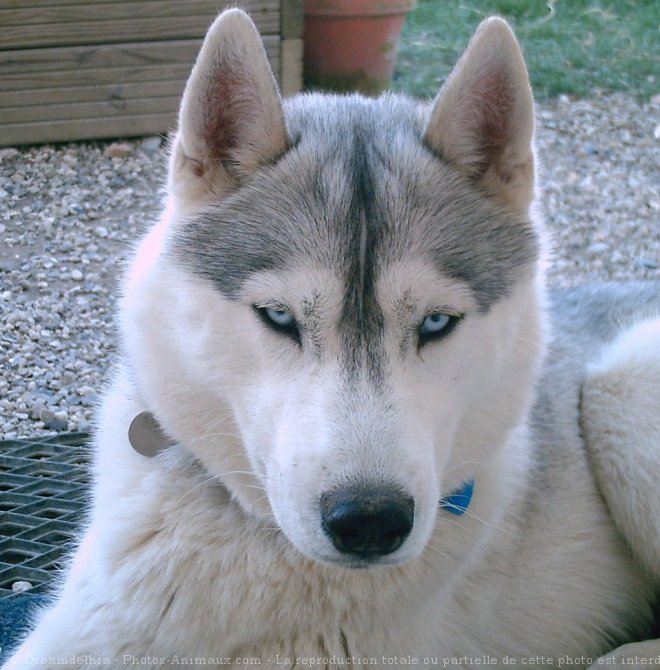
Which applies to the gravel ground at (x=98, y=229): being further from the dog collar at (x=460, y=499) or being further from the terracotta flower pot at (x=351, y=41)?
the dog collar at (x=460, y=499)

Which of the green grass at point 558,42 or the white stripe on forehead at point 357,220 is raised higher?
the white stripe on forehead at point 357,220

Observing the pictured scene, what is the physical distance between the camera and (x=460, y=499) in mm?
2639

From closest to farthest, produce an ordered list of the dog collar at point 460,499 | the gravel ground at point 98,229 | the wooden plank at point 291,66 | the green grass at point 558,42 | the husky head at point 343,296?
the husky head at point 343,296 → the dog collar at point 460,499 → the gravel ground at point 98,229 → the wooden plank at point 291,66 → the green grass at point 558,42

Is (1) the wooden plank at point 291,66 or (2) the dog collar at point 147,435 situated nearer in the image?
(2) the dog collar at point 147,435

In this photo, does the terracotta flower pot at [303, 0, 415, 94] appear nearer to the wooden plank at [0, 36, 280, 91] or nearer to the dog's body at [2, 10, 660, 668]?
the wooden plank at [0, 36, 280, 91]

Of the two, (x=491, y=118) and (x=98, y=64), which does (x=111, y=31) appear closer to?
(x=98, y=64)

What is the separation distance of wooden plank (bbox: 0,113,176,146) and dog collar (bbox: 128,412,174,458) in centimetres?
438

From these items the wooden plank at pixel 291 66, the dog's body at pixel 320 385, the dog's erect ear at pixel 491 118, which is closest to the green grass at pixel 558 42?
the wooden plank at pixel 291 66

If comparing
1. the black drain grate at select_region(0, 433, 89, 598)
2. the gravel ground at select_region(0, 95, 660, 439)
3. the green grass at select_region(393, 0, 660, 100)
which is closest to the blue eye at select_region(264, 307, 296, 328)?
→ the black drain grate at select_region(0, 433, 89, 598)

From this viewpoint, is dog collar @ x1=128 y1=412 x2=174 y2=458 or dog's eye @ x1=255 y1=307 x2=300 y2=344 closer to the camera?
dog's eye @ x1=255 y1=307 x2=300 y2=344

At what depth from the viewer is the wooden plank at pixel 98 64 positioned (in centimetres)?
646

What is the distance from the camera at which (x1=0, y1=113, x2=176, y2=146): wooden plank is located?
6656 millimetres

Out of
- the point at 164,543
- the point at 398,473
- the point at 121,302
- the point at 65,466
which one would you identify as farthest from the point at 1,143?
the point at 398,473

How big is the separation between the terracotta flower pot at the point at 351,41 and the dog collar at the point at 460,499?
5363 millimetres
